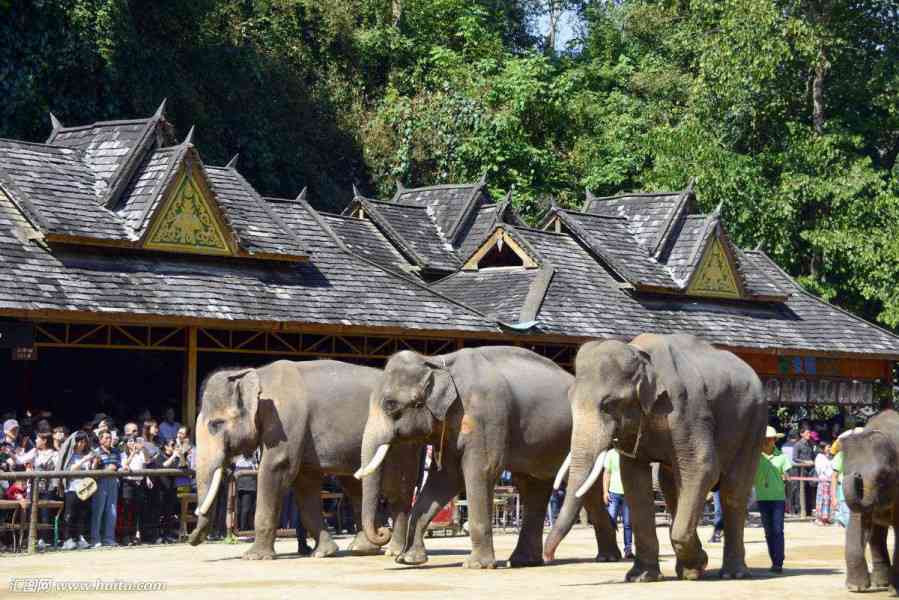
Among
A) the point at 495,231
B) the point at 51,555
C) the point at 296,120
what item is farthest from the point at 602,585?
the point at 296,120

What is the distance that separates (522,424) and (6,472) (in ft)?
24.6

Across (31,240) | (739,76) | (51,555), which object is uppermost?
(739,76)

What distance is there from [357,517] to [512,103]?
1248 inches

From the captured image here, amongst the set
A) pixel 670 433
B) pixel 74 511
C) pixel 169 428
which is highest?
pixel 670 433

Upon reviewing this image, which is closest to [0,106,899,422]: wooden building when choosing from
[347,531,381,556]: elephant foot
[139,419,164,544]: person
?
[139,419,164,544]: person

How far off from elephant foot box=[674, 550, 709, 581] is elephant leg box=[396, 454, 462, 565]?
9.71ft

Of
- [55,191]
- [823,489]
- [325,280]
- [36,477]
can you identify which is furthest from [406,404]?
[823,489]

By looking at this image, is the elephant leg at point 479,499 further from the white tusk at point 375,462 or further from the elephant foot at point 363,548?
the elephant foot at point 363,548

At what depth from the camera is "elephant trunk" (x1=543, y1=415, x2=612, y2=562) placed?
599 inches

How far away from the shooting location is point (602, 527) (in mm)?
19438

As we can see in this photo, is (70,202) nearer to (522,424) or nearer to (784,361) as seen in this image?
(522,424)

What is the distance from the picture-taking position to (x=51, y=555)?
21.2 meters

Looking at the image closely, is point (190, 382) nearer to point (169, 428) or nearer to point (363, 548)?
point (169, 428)

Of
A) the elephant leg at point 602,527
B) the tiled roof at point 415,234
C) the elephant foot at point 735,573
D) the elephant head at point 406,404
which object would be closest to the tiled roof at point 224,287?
the tiled roof at point 415,234
